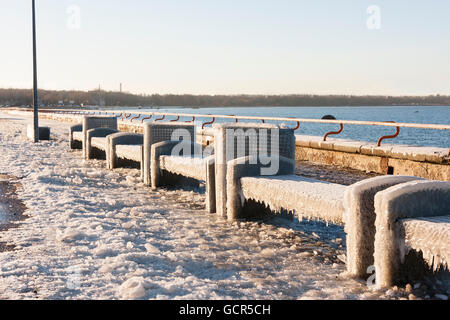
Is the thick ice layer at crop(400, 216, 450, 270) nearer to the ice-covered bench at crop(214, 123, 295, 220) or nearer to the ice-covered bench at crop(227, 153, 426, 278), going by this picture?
the ice-covered bench at crop(227, 153, 426, 278)

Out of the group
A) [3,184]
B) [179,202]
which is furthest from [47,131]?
[179,202]

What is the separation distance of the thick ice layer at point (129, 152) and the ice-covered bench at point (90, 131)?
148cm

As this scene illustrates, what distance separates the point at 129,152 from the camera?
1004 centimetres

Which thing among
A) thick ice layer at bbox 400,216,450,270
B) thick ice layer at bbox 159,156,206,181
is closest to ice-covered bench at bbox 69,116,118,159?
thick ice layer at bbox 159,156,206,181

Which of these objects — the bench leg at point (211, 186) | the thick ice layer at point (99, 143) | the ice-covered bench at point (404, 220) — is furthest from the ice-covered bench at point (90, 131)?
the ice-covered bench at point (404, 220)

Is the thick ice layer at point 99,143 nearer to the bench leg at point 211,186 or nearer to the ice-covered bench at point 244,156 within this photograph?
the bench leg at point 211,186

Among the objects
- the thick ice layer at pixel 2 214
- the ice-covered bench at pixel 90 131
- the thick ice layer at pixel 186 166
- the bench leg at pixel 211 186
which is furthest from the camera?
the ice-covered bench at pixel 90 131

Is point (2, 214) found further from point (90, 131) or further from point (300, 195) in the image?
point (90, 131)

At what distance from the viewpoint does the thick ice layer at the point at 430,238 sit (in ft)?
10.6

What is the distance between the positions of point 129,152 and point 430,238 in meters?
7.52

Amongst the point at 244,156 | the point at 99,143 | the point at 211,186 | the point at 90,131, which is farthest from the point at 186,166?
the point at 90,131
